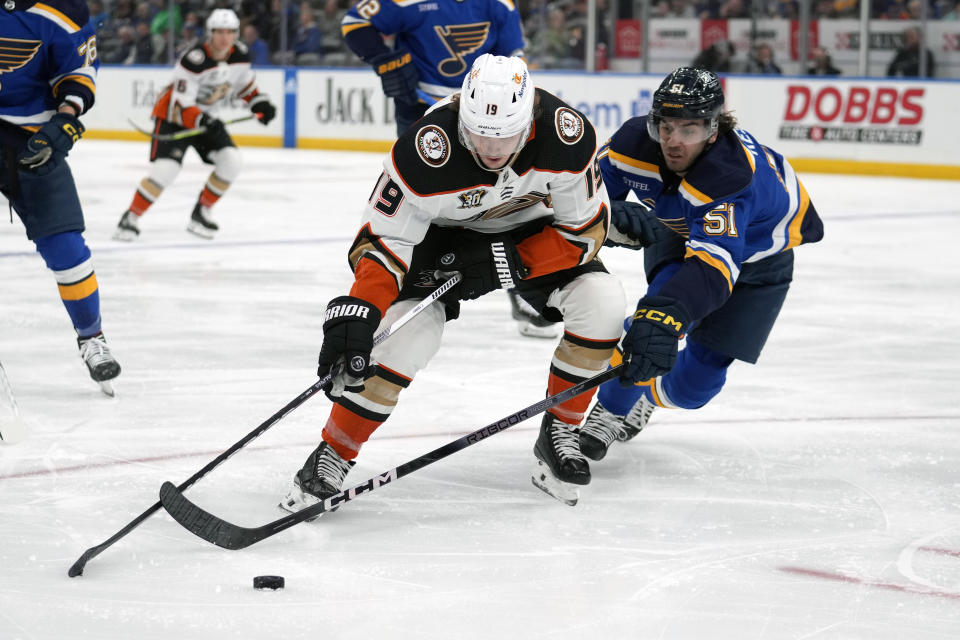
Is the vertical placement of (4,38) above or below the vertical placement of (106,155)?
above

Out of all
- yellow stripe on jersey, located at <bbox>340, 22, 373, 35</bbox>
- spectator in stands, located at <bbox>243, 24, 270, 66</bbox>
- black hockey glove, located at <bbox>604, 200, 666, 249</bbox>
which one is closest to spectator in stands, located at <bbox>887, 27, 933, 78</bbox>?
yellow stripe on jersey, located at <bbox>340, 22, 373, 35</bbox>

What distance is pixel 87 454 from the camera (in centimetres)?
301

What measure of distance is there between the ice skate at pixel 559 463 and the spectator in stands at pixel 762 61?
329 inches

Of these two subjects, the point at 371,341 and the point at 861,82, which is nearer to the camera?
the point at 371,341

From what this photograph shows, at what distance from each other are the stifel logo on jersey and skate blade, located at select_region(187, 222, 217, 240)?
5327 millimetres

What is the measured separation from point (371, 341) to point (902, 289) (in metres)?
3.57

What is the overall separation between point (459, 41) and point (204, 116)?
2208mm

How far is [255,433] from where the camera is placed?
256 centimetres

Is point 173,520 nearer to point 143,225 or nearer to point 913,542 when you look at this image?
point 913,542

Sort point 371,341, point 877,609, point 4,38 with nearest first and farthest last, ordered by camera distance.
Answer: point 877,609, point 371,341, point 4,38

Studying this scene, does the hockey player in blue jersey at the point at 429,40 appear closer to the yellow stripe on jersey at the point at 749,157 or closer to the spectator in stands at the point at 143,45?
the yellow stripe on jersey at the point at 749,157

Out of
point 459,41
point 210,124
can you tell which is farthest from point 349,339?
point 210,124

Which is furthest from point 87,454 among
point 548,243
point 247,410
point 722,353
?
point 722,353

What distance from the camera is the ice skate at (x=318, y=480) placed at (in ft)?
8.54
